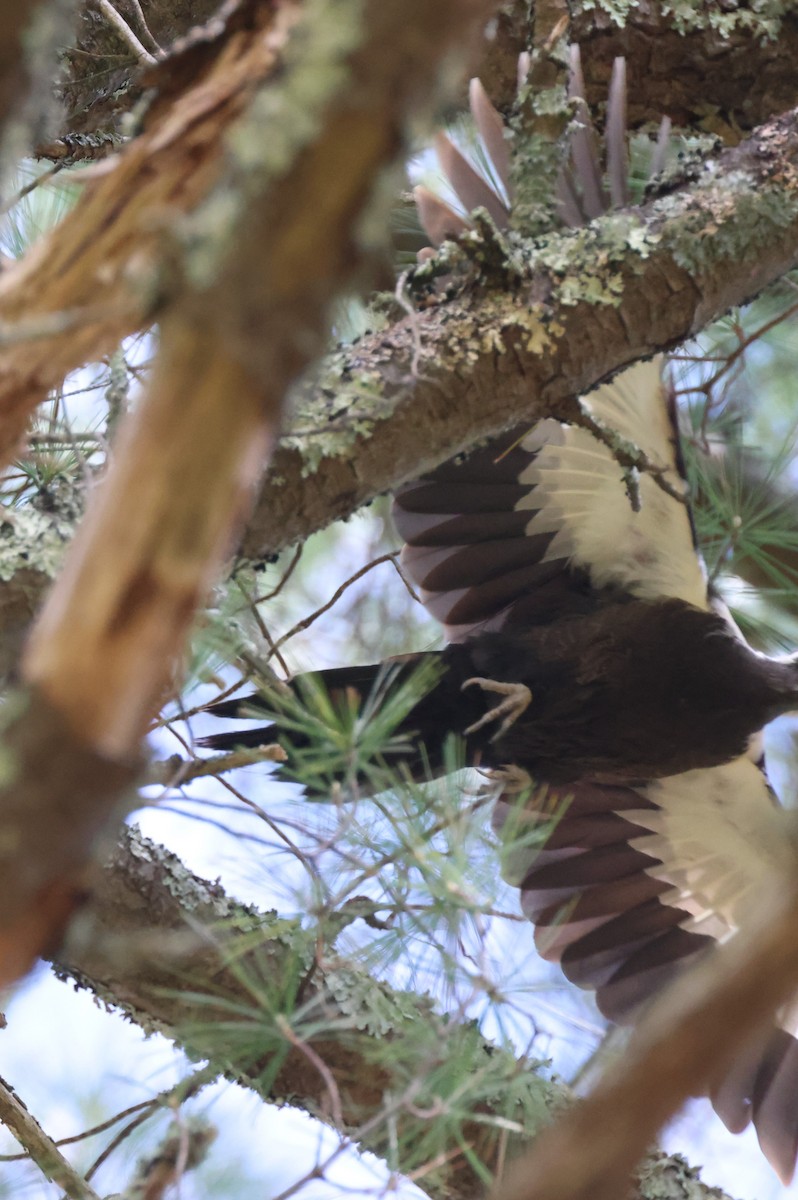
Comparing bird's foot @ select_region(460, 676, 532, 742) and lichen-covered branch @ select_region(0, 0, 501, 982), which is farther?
bird's foot @ select_region(460, 676, 532, 742)

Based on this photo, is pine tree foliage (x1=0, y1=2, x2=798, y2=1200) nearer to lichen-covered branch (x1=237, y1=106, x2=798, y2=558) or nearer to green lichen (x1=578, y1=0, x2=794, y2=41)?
lichen-covered branch (x1=237, y1=106, x2=798, y2=558)

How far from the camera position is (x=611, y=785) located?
2113 millimetres

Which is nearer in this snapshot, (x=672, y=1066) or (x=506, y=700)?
(x=672, y=1066)

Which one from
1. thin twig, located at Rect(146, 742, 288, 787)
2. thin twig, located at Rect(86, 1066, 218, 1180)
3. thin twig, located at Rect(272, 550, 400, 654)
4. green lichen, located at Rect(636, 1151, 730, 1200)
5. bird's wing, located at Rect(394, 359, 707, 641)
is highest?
bird's wing, located at Rect(394, 359, 707, 641)

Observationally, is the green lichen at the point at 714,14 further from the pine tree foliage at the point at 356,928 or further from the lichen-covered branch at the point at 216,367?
the lichen-covered branch at the point at 216,367

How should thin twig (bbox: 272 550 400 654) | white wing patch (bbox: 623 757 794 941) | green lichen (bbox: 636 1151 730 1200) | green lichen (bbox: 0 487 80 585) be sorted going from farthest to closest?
white wing patch (bbox: 623 757 794 941) < green lichen (bbox: 636 1151 730 1200) < thin twig (bbox: 272 550 400 654) < green lichen (bbox: 0 487 80 585)

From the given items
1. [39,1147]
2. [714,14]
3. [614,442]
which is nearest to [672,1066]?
[614,442]

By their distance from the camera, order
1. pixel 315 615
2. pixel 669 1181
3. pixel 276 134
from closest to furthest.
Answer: pixel 276 134, pixel 315 615, pixel 669 1181

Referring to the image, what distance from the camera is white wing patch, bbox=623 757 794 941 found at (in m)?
2.11

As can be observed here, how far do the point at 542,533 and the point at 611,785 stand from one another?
53 cm

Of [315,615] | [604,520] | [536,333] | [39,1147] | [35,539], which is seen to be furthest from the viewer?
[604,520]

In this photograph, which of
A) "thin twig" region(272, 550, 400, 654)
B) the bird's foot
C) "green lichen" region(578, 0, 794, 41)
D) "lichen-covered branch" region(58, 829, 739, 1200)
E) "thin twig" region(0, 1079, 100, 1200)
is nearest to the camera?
"lichen-covered branch" region(58, 829, 739, 1200)

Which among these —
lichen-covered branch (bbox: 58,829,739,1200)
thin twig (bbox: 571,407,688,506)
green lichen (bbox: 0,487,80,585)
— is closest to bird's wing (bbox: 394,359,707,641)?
thin twig (bbox: 571,407,688,506)

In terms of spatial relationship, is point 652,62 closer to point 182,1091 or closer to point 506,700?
point 506,700
